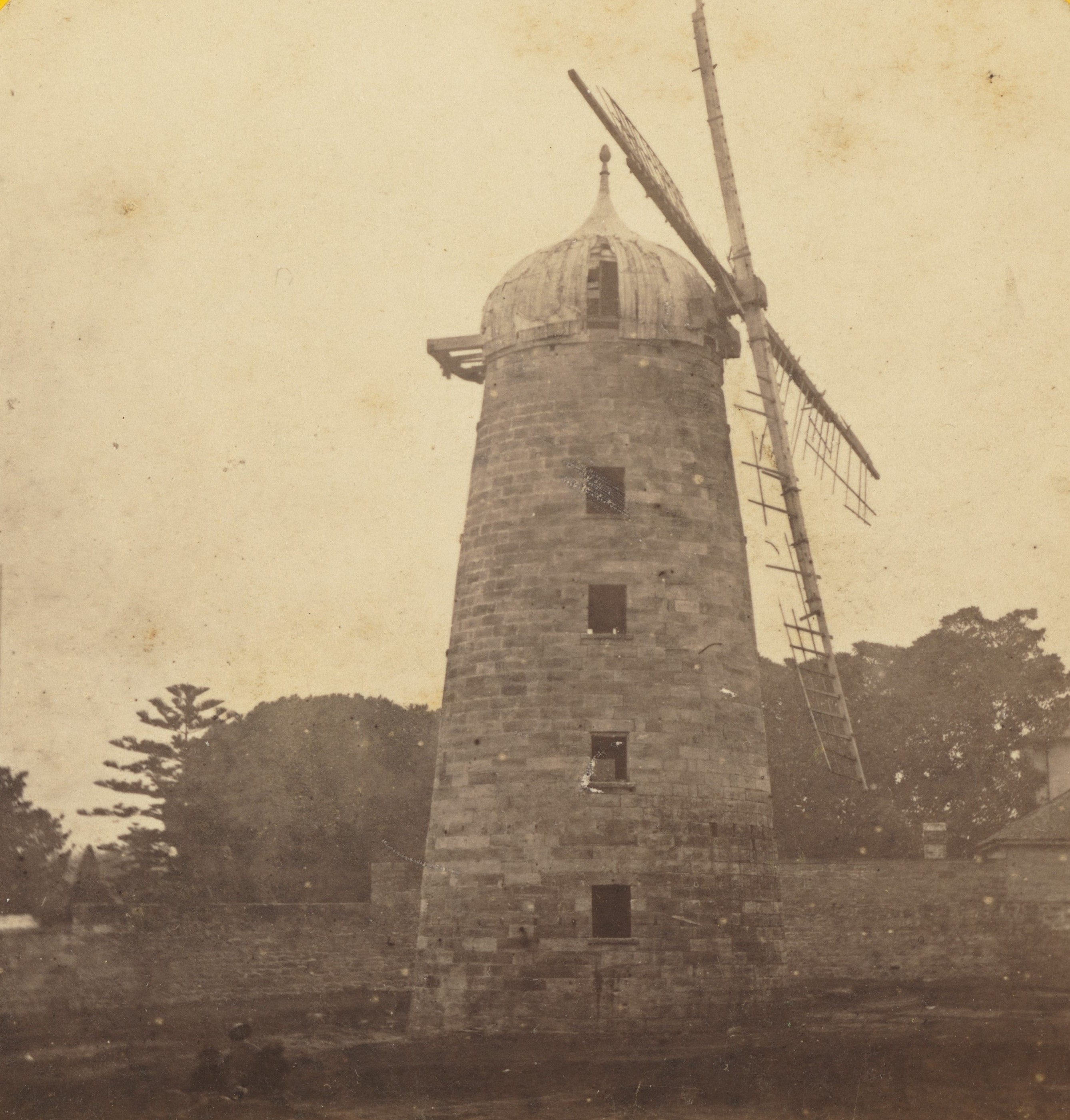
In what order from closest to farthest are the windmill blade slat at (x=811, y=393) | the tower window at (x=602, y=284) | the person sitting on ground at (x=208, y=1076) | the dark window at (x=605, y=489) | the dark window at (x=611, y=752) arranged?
the person sitting on ground at (x=208, y=1076) < the dark window at (x=611, y=752) < the dark window at (x=605, y=489) < the tower window at (x=602, y=284) < the windmill blade slat at (x=811, y=393)

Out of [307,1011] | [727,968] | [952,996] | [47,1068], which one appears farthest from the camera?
A: [952,996]

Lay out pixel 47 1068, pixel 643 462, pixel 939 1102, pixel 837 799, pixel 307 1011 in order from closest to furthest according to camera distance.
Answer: pixel 939 1102
pixel 47 1068
pixel 643 462
pixel 307 1011
pixel 837 799

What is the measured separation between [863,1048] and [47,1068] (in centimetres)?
1005

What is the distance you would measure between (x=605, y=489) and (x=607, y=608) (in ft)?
5.74

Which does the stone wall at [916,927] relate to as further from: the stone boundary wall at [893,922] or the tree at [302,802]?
the tree at [302,802]

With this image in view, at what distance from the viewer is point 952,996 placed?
27344mm

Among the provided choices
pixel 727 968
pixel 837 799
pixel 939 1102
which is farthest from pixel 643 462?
pixel 837 799

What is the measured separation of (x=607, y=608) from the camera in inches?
896

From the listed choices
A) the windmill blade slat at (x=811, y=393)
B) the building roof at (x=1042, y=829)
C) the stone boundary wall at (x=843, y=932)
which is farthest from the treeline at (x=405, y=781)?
the windmill blade slat at (x=811, y=393)

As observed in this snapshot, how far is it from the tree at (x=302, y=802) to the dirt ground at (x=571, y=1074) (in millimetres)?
19012

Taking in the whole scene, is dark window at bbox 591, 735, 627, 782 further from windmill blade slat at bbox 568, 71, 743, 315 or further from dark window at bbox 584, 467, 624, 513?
windmill blade slat at bbox 568, 71, 743, 315

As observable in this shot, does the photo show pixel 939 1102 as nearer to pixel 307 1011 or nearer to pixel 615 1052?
pixel 615 1052

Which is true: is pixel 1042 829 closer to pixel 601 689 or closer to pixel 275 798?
pixel 601 689

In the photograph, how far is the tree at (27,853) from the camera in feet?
136
